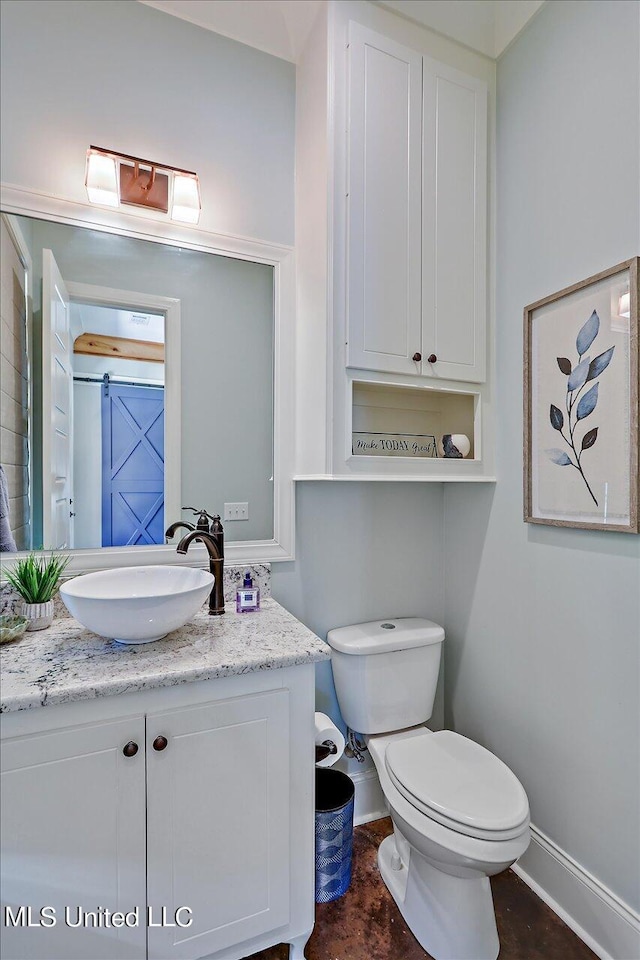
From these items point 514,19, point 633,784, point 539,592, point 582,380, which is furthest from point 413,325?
point 633,784

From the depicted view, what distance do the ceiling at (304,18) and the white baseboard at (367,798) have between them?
257 cm

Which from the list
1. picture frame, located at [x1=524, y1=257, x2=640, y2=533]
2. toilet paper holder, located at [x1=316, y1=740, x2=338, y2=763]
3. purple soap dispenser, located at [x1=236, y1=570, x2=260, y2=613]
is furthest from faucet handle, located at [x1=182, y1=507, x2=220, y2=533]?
picture frame, located at [x1=524, y1=257, x2=640, y2=533]

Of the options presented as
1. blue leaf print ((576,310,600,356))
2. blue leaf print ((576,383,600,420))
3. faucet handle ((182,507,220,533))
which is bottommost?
faucet handle ((182,507,220,533))

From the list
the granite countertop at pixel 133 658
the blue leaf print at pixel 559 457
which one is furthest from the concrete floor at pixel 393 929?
the blue leaf print at pixel 559 457

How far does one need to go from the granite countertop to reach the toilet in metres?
0.45

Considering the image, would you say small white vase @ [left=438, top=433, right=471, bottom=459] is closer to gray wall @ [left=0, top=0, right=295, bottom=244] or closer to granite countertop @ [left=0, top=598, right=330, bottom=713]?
granite countertop @ [left=0, top=598, right=330, bottom=713]

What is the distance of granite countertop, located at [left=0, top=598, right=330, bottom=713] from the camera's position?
95 cm

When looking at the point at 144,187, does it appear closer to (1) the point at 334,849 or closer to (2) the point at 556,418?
(2) the point at 556,418

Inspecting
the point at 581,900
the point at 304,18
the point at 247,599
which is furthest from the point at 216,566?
the point at 304,18

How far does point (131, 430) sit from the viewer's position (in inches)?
57.9

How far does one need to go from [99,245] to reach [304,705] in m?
1.42

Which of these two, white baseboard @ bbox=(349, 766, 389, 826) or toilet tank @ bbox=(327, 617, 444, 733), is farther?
white baseboard @ bbox=(349, 766, 389, 826)

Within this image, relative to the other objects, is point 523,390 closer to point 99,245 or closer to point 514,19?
point 514,19

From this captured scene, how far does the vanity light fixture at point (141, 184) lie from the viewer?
1.40 metres
